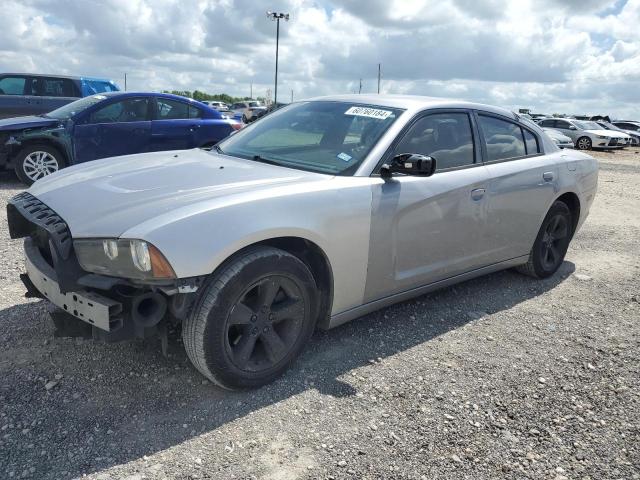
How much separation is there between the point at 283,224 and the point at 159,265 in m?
0.67

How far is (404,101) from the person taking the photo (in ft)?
12.9

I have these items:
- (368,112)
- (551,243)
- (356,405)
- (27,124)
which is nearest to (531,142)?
(551,243)

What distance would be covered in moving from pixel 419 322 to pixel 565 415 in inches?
49.6

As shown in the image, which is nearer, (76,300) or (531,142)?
(76,300)

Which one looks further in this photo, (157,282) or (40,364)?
(40,364)

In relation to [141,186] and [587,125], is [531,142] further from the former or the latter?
[587,125]

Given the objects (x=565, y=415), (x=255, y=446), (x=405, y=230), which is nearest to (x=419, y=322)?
(x=405, y=230)

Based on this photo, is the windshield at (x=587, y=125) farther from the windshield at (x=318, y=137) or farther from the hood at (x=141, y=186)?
the hood at (x=141, y=186)

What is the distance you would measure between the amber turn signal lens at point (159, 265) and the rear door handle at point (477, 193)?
229 cm

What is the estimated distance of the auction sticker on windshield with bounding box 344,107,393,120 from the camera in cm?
374

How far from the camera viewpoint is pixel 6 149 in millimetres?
8203

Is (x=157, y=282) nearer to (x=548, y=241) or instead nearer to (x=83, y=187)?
(x=83, y=187)

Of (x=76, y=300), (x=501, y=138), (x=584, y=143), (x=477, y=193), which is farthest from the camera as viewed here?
(x=584, y=143)

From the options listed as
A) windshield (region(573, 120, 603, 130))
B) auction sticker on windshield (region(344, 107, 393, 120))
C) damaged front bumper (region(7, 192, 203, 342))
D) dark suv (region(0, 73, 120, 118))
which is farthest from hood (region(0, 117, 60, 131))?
windshield (region(573, 120, 603, 130))
